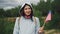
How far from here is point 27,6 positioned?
1.58 metres

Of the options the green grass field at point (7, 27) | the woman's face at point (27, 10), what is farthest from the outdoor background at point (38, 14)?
the woman's face at point (27, 10)

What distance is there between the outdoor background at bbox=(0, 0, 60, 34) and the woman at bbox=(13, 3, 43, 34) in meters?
1.31

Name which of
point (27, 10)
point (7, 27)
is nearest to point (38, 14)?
point (7, 27)

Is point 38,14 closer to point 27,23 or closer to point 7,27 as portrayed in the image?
point 7,27

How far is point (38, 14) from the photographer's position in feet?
9.63

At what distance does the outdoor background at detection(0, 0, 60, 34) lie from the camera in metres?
2.92

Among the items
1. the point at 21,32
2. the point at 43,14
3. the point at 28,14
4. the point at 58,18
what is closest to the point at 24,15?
the point at 28,14

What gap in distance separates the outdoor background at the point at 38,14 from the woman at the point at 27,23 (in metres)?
1.31

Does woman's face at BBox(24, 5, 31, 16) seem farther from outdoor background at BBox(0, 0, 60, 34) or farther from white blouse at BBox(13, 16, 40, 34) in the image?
outdoor background at BBox(0, 0, 60, 34)

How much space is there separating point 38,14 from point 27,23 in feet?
4.53

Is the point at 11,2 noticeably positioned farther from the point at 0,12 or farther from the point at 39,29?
the point at 39,29

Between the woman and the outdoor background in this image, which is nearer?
the woman

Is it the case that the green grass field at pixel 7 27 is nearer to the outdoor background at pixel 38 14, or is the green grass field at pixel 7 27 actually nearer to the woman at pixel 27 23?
the outdoor background at pixel 38 14

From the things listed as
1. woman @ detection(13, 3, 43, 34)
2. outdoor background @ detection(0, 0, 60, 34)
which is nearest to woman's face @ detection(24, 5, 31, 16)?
woman @ detection(13, 3, 43, 34)
